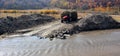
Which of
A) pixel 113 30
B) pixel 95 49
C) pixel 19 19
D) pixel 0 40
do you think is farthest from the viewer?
pixel 19 19

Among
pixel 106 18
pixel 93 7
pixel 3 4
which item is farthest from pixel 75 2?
pixel 106 18

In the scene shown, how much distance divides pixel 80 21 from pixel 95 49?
8777 mm

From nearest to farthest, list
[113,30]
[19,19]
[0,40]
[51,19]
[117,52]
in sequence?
[117,52], [0,40], [113,30], [19,19], [51,19]

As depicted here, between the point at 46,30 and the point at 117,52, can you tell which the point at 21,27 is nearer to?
the point at 46,30

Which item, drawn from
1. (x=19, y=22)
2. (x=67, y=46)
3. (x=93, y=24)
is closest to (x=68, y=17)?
(x=93, y=24)

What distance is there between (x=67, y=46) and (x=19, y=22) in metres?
9.87

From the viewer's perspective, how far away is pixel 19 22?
27.7 meters

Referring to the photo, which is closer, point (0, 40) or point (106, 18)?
point (0, 40)

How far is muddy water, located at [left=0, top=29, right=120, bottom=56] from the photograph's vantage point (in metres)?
17.2

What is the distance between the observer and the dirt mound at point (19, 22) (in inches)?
1020

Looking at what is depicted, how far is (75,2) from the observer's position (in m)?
62.3

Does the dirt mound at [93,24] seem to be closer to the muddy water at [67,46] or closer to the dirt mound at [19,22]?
the muddy water at [67,46]

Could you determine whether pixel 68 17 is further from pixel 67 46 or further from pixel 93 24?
pixel 67 46

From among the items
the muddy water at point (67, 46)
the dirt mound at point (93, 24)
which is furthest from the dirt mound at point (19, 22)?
the dirt mound at point (93, 24)
